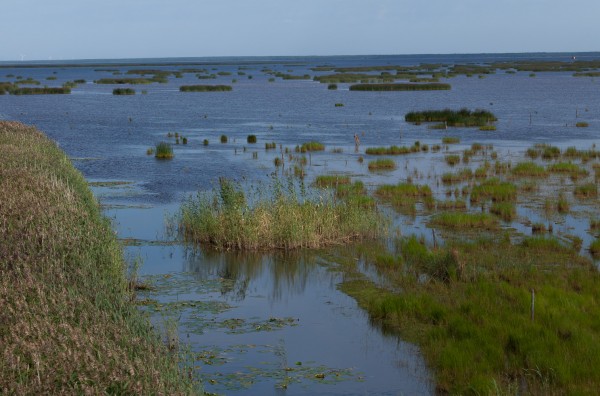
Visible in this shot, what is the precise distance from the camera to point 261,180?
2941 cm

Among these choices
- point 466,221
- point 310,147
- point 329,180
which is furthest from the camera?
point 310,147

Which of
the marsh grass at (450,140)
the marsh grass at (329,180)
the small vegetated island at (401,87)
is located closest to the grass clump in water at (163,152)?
the marsh grass at (329,180)

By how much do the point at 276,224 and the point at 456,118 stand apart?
1370 inches

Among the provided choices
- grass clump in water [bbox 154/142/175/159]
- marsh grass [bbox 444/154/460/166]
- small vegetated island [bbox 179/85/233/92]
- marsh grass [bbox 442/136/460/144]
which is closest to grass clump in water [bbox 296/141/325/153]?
grass clump in water [bbox 154/142/175/159]

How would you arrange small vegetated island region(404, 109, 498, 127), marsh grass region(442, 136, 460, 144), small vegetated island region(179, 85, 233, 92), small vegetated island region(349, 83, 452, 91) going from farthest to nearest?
small vegetated island region(179, 85, 233, 92) → small vegetated island region(349, 83, 452, 91) → small vegetated island region(404, 109, 498, 127) → marsh grass region(442, 136, 460, 144)

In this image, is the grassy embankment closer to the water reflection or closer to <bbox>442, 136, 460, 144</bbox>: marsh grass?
the water reflection

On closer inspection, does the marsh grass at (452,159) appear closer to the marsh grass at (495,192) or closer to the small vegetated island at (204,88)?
the marsh grass at (495,192)

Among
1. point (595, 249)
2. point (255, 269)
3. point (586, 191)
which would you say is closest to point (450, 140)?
point (586, 191)

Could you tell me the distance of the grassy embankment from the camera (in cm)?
779

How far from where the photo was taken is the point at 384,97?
78.9m

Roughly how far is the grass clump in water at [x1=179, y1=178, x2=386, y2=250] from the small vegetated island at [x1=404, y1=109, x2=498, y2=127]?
100ft

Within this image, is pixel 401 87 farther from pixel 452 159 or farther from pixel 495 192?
pixel 495 192

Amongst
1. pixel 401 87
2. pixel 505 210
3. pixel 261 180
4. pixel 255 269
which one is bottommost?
pixel 255 269

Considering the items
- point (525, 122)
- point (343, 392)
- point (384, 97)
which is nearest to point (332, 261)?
point (343, 392)
